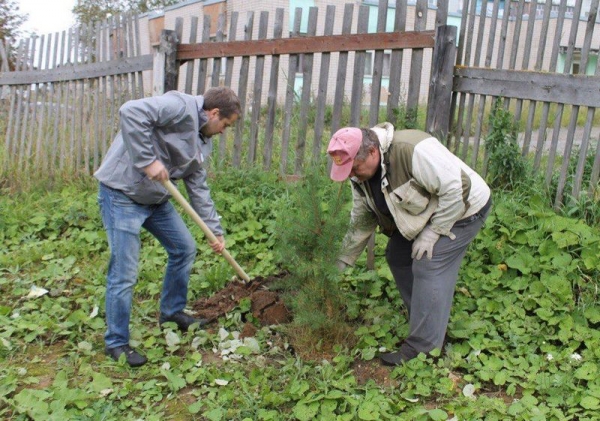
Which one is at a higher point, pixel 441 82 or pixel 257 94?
pixel 441 82

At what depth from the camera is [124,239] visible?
3613 millimetres

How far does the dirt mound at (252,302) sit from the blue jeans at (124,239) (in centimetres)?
68

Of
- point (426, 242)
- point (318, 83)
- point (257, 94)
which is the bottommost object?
point (426, 242)

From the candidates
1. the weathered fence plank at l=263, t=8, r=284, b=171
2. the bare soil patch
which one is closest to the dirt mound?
the bare soil patch

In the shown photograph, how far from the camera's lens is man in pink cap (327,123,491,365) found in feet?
10.6

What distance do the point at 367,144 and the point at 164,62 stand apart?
14.5 ft

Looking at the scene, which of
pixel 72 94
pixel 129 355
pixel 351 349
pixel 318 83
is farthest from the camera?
pixel 72 94

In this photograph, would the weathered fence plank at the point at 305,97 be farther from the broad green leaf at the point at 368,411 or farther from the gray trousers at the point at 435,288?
the broad green leaf at the point at 368,411

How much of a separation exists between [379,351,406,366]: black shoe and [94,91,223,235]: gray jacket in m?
1.74

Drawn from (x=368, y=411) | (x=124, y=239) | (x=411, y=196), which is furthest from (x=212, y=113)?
(x=368, y=411)

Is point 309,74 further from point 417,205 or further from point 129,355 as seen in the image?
point 129,355

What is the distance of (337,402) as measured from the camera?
10.9 ft

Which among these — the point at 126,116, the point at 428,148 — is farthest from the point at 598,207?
the point at 126,116

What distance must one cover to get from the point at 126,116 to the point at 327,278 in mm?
1553
